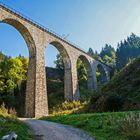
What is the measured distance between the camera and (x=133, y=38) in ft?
366

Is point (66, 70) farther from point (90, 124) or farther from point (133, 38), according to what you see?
point (133, 38)

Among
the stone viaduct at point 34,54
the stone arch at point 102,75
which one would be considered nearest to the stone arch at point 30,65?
the stone viaduct at point 34,54

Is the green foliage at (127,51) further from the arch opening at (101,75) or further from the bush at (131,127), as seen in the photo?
the bush at (131,127)

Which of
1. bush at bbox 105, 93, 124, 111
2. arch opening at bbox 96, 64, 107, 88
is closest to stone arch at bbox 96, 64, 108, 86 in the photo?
arch opening at bbox 96, 64, 107, 88

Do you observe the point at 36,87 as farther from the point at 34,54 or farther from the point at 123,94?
the point at 123,94

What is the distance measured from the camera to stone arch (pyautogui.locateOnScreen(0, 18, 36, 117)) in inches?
1061

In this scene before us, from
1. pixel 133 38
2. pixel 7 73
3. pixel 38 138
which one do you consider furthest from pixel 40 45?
pixel 133 38

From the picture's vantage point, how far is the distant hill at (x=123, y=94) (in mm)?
20750

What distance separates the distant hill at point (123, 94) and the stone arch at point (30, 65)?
5.58m

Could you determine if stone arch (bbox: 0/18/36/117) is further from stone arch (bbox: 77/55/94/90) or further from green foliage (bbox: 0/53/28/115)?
stone arch (bbox: 77/55/94/90)

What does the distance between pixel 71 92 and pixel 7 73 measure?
550 inches

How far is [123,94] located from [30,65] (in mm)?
9606

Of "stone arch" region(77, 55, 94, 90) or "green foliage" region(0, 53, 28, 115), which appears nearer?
"green foliage" region(0, 53, 28, 115)

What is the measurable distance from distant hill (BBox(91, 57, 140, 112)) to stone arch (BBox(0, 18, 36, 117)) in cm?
558
